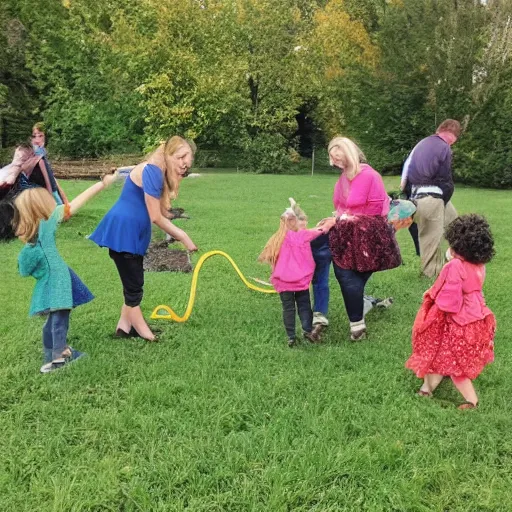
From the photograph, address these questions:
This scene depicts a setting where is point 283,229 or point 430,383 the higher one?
point 283,229

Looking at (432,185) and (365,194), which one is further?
(432,185)

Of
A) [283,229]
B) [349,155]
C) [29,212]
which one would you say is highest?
[349,155]

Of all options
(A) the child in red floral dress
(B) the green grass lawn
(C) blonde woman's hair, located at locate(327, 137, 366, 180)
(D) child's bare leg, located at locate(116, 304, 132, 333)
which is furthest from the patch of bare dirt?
(A) the child in red floral dress

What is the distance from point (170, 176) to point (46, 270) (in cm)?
125

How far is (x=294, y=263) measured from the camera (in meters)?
4.67

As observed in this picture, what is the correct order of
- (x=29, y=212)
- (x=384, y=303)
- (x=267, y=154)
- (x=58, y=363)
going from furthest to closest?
1. (x=267, y=154)
2. (x=384, y=303)
3. (x=58, y=363)
4. (x=29, y=212)

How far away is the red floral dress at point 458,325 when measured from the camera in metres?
3.57

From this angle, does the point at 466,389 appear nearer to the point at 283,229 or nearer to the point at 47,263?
the point at 283,229

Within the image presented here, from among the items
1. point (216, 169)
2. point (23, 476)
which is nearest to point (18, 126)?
point (216, 169)

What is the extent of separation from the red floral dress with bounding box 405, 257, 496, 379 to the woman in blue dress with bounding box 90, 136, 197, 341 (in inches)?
78.2

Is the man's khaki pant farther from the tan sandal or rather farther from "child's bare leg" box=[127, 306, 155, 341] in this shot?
"child's bare leg" box=[127, 306, 155, 341]

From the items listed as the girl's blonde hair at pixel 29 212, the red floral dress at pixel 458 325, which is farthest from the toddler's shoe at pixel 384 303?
the girl's blonde hair at pixel 29 212

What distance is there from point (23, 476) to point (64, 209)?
1960mm

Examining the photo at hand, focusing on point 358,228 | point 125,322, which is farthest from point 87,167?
point 358,228
